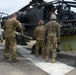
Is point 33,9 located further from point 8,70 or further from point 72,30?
point 8,70

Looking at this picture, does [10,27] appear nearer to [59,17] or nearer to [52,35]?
[52,35]

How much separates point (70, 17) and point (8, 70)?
5.79 m

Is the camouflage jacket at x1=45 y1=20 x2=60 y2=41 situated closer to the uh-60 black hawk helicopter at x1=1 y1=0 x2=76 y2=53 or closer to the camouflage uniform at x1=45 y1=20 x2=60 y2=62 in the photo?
the camouflage uniform at x1=45 y1=20 x2=60 y2=62

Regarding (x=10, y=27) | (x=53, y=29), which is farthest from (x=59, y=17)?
(x=10, y=27)

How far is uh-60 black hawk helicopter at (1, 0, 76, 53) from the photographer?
13.4 meters

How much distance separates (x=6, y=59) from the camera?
1227cm

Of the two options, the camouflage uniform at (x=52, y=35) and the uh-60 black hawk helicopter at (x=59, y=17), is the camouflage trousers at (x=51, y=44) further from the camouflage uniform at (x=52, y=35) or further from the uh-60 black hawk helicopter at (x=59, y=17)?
the uh-60 black hawk helicopter at (x=59, y=17)

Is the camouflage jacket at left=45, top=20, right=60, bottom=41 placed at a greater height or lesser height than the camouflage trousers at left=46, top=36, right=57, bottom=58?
greater

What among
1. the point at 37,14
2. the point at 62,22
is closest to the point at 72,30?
the point at 62,22

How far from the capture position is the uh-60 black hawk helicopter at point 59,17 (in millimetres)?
13422

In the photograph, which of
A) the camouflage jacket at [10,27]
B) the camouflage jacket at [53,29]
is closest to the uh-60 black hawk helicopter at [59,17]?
the camouflage jacket at [53,29]

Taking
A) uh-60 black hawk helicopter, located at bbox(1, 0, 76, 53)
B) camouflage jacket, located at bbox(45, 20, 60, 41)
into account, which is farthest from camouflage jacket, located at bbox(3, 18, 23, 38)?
uh-60 black hawk helicopter, located at bbox(1, 0, 76, 53)

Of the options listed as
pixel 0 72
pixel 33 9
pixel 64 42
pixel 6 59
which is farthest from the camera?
pixel 33 9

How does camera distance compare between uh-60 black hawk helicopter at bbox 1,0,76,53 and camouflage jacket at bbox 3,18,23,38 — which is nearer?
camouflage jacket at bbox 3,18,23,38
